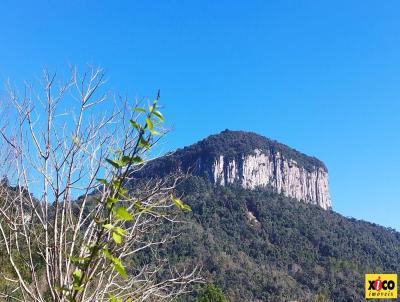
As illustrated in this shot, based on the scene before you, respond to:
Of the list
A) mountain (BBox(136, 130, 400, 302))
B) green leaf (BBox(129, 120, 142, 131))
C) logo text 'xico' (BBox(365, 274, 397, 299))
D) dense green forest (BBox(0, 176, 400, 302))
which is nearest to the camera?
green leaf (BBox(129, 120, 142, 131))

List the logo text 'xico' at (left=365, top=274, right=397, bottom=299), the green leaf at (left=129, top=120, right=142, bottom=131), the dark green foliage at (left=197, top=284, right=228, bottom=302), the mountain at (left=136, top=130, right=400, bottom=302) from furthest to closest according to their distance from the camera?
1. the mountain at (left=136, top=130, right=400, bottom=302)
2. the dark green foliage at (left=197, top=284, right=228, bottom=302)
3. the logo text 'xico' at (left=365, top=274, right=397, bottom=299)
4. the green leaf at (left=129, top=120, right=142, bottom=131)

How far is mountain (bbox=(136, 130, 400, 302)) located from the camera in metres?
49.4

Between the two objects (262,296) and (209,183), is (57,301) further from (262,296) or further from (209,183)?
(209,183)

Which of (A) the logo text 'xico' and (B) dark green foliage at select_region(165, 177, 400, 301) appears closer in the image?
(A) the logo text 'xico'

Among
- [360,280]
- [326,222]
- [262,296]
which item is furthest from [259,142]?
[262,296]

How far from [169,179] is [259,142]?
10002 cm

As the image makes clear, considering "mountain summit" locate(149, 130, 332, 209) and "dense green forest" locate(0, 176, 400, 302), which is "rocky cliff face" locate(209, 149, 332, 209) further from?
"dense green forest" locate(0, 176, 400, 302)

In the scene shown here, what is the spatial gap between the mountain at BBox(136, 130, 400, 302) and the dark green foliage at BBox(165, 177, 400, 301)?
147 mm

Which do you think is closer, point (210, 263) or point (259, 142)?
point (210, 263)

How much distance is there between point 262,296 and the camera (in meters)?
45.7

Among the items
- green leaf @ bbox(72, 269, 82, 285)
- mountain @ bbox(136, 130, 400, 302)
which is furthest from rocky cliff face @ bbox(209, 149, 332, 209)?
green leaf @ bbox(72, 269, 82, 285)

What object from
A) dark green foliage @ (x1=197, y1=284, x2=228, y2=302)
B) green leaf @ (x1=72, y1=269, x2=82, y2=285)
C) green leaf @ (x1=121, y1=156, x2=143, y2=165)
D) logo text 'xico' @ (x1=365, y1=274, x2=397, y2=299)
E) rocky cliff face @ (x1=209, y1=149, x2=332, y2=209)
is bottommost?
green leaf @ (x1=72, y1=269, x2=82, y2=285)

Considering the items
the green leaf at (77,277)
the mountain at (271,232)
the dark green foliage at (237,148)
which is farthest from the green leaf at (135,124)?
the dark green foliage at (237,148)

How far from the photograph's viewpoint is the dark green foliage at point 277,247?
48500 millimetres
